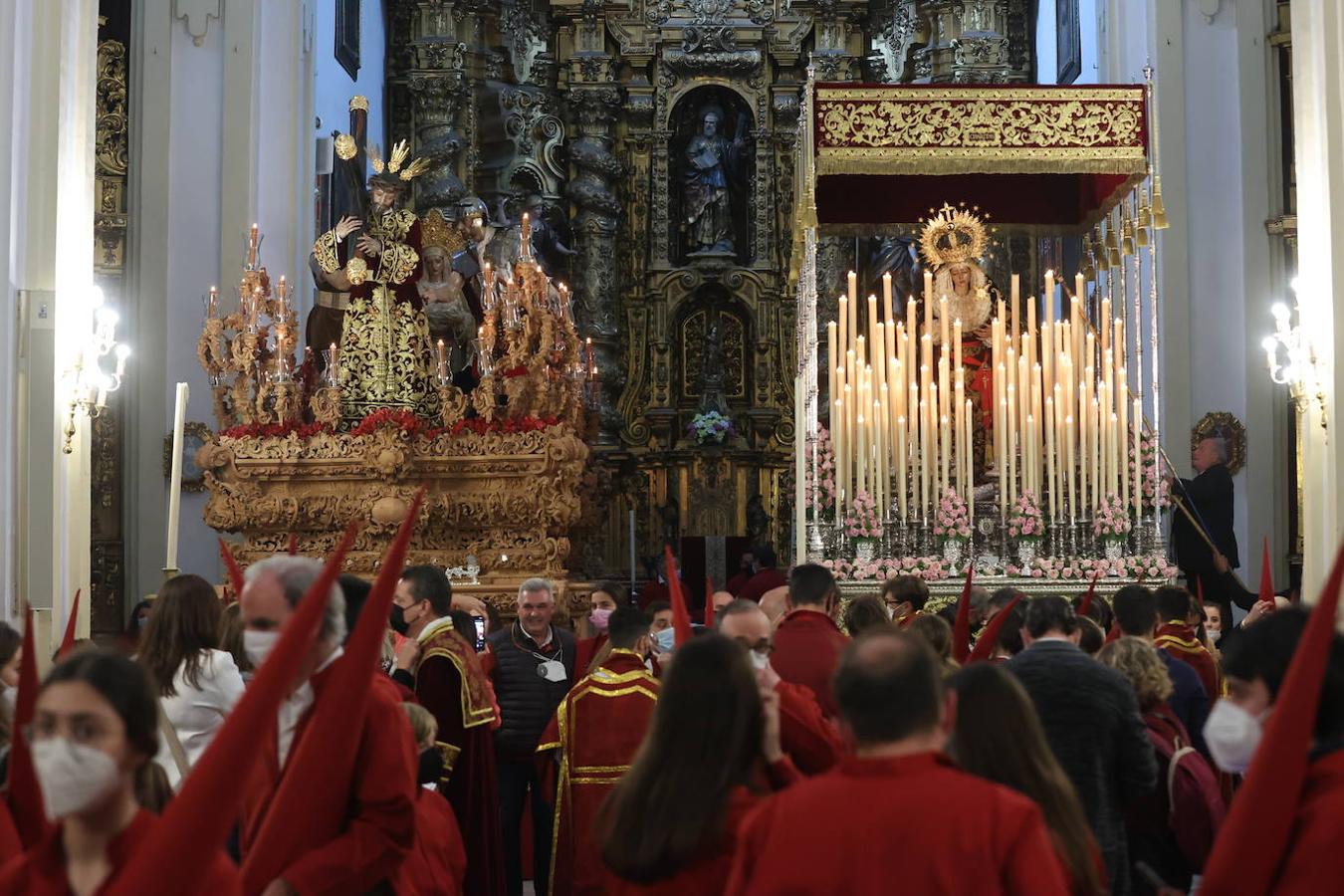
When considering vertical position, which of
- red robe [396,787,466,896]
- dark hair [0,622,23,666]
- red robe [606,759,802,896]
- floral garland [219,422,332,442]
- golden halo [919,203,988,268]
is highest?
golden halo [919,203,988,268]

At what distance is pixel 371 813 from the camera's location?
14.0 feet

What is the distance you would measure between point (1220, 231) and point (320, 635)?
15839mm

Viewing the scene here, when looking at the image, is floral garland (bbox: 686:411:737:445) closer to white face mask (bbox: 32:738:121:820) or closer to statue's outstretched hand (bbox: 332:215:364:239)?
statue's outstretched hand (bbox: 332:215:364:239)

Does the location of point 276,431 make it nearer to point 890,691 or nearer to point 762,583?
point 762,583

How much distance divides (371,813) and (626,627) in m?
3.06

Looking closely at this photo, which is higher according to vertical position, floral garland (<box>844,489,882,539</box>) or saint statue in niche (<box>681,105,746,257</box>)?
saint statue in niche (<box>681,105,746,257</box>)

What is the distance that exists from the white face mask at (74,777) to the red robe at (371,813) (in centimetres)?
93

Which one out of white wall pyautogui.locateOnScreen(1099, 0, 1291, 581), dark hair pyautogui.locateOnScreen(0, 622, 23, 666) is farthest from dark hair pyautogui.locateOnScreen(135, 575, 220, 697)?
white wall pyautogui.locateOnScreen(1099, 0, 1291, 581)

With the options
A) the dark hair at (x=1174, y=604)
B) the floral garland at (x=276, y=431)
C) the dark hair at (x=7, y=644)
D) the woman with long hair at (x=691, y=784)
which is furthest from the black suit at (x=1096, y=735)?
the floral garland at (x=276, y=431)

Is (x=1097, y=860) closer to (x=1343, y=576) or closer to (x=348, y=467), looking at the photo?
(x=1343, y=576)

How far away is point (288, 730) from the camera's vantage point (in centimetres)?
459

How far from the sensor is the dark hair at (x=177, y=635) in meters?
5.61

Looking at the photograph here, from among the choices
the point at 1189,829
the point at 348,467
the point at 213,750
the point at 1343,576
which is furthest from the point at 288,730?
the point at 348,467

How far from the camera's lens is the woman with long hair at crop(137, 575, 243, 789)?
5613 mm
